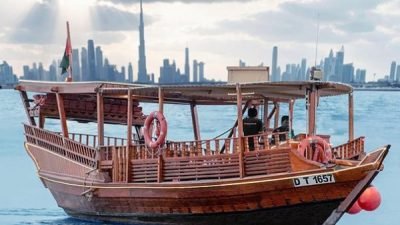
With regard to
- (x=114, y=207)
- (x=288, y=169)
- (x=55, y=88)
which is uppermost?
(x=55, y=88)

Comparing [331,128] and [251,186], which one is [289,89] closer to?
[251,186]

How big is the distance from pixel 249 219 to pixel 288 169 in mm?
960

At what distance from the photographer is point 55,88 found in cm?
872

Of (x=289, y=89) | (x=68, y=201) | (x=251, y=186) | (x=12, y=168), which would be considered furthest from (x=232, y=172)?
(x=12, y=168)

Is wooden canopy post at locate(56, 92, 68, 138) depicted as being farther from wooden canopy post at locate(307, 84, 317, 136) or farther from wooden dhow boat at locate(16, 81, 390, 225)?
wooden canopy post at locate(307, 84, 317, 136)

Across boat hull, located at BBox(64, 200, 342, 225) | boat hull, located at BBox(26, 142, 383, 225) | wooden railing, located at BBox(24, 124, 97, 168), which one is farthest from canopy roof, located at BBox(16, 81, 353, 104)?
boat hull, located at BBox(64, 200, 342, 225)

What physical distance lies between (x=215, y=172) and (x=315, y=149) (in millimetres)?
1414

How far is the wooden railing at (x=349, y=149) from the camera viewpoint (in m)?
7.54

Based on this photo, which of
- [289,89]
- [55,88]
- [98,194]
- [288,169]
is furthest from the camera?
[55,88]

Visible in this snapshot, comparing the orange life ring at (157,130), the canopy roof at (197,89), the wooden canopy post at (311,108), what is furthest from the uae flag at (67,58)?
the wooden canopy post at (311,108)

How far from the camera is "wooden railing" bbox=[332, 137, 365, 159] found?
7.54 m

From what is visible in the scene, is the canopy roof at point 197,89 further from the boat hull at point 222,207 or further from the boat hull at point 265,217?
the boat hull at point 265,217

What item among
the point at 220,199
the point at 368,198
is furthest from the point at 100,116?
the point at 368,198

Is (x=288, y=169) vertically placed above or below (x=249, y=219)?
above
